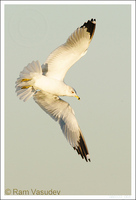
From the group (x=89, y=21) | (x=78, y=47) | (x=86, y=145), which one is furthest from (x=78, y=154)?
(x=89, y=21)

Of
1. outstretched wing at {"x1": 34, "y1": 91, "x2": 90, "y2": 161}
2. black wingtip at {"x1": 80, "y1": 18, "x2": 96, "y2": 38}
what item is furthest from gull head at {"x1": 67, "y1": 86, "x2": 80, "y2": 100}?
black wingtip at {"x1": 80, "y1": 18, "x2": 96, "y2": 38}

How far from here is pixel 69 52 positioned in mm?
8258

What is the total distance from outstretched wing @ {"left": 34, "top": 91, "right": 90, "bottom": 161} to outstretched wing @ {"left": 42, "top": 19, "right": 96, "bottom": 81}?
0.51 meters

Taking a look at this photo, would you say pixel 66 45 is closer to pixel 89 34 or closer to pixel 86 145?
pixel 89 34

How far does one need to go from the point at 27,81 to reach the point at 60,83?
64 cm

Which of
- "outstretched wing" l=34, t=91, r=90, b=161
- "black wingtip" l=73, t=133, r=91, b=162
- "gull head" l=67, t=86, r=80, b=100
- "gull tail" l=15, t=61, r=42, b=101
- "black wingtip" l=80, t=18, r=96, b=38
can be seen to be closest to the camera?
"gull tail" l=15, t=61, r=42, b=101

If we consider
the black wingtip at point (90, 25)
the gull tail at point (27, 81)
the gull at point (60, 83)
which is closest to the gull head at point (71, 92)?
the gull at point (60, 83)

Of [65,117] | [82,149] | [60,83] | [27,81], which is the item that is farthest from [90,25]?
[82,149]

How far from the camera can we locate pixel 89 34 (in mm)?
8266

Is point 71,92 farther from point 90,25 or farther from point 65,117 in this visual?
point 90,25

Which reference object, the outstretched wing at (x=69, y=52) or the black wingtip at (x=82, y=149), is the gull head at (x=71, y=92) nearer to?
the outstretched wing at (x=69, y=52)

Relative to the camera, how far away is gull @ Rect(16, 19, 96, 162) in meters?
8.00

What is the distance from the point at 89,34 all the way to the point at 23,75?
1.55 metres

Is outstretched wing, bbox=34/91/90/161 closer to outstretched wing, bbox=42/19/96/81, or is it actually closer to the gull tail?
the gull tail
